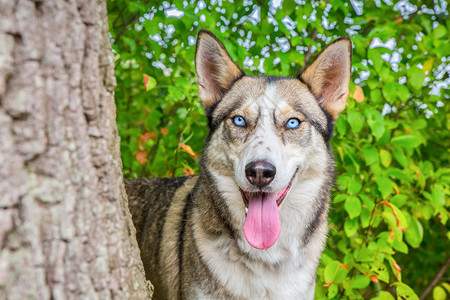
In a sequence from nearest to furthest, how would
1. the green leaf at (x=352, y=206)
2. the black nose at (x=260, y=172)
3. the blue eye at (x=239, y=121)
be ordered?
1. the black nose at (x=260, y=172)
2. the blue eye at (x=239, y=121)
3. the green leaf at (x=352, y=206)

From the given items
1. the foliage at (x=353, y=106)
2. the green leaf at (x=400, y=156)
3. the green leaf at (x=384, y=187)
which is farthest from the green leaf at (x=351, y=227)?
the green leaf at (x=400, y=156)

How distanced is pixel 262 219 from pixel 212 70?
1.12m

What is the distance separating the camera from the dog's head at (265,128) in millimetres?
2473

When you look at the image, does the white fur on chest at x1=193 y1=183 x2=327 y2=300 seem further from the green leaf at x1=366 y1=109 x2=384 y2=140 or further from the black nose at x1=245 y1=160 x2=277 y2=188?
the green leaf at x1=366 y1=109 x2=384 y2=140

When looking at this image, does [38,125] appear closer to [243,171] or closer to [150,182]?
[243,171]

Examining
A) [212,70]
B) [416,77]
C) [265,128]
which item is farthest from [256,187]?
[416,77]

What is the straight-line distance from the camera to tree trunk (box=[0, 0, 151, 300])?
1.33 meters

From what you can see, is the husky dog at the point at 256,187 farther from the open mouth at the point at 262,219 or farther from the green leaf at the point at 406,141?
the green leaf at the point at 406,141

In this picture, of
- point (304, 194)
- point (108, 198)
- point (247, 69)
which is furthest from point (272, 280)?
point (247, 69)

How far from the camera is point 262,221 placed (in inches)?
98.7

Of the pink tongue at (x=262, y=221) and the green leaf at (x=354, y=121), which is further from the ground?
the green leaf at (x=354, y=121)

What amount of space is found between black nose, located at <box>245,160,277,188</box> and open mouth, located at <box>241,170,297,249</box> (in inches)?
6.9

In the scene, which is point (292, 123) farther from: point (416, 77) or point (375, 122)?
point (416, 77)

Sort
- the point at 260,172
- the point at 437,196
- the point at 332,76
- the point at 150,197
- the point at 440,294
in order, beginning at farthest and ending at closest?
the point at 440,294 < the point at 150,197 < the point at 437,196 < the point at 332,76 < the point at 260,172
